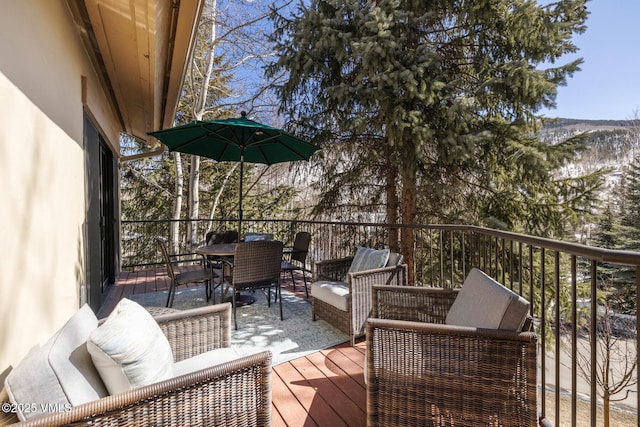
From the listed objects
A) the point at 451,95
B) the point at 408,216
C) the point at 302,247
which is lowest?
the point at 302,247

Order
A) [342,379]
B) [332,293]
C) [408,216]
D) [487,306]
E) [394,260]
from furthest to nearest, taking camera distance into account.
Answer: [408,216] → [394,260] → [332,293] → [342,379] → [487,306]

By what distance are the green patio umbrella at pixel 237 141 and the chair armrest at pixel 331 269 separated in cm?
110

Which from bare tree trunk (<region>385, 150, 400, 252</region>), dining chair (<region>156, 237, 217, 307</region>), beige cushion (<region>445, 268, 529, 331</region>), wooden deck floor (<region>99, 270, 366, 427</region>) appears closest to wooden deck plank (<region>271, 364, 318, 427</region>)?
wooden deck floor (<region>99, 270, 366, 427</region>)

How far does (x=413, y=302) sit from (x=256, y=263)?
1.74 meters

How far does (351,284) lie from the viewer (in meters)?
2.81

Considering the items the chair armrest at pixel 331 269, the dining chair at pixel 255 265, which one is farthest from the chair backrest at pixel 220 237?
the chair armrest at pixel 331 269

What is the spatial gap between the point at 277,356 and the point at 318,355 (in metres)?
0.35

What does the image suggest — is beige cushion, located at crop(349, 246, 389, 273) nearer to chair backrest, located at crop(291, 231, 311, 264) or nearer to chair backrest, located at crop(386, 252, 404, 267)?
chair backrest, located at crop(386, 252, 404, 267)

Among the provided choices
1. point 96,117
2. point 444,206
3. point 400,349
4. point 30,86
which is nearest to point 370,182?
point 444,206

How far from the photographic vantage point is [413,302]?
2.30m

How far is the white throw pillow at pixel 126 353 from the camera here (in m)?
1.10

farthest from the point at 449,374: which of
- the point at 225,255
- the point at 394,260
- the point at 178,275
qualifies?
the point at 178,275

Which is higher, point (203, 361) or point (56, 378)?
point (56, 378)

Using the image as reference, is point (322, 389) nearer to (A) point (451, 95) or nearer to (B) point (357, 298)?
(B) point (357, 298)
